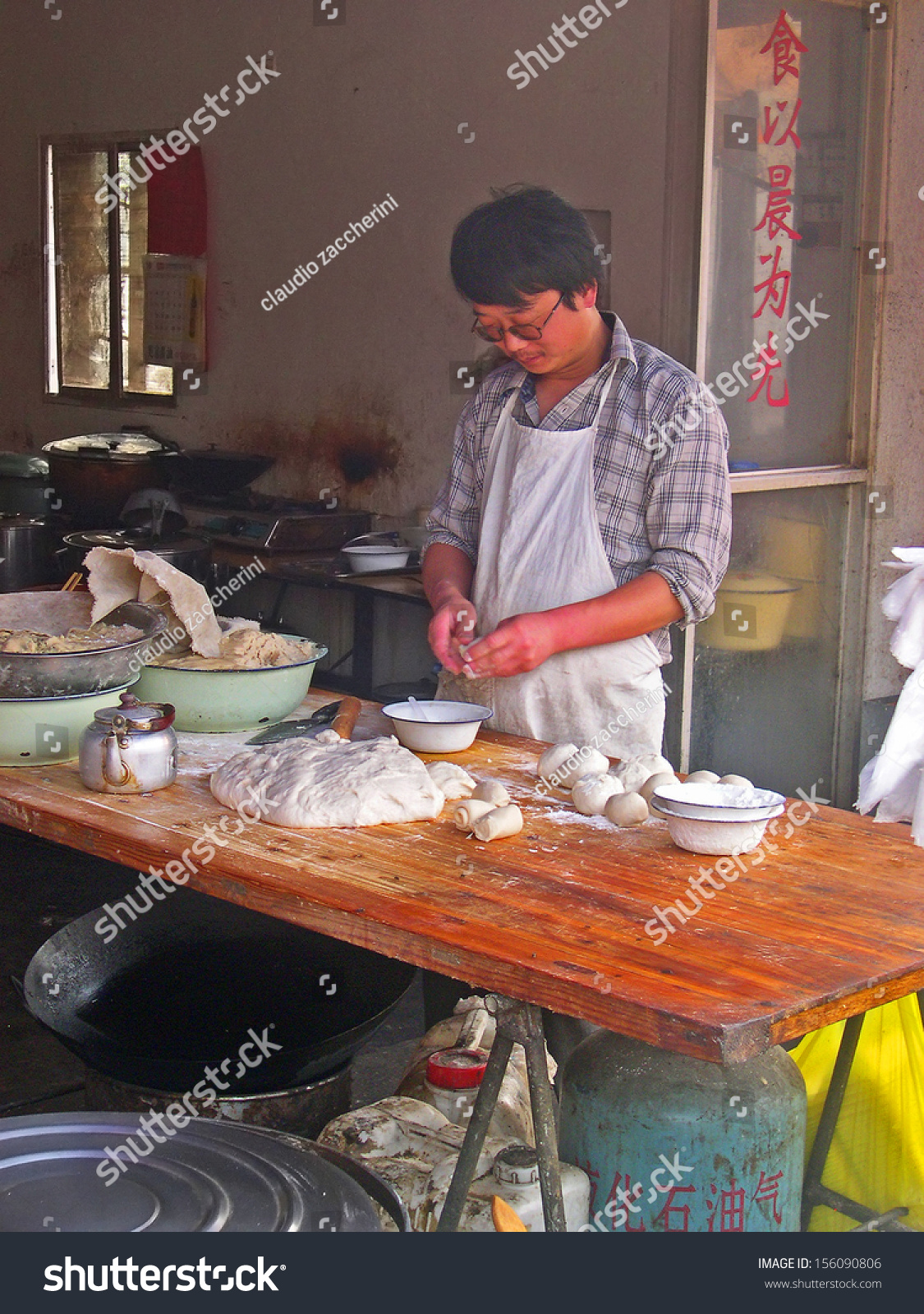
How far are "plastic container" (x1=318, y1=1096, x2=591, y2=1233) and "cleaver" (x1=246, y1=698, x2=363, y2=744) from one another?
2.89 feet

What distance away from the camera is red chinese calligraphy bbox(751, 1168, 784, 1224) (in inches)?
82.7

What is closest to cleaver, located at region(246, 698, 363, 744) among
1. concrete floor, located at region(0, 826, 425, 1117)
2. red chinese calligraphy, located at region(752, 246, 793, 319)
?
concrete floor, located at region(0, 826, 425, 1117)

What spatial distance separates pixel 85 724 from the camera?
115 inches

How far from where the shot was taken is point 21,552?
248 inches

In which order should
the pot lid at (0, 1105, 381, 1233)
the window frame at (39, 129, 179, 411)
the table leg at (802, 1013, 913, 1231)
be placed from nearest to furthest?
the pot lid at (0, 1105, 381, 1233), the table leg at (802, 1013, 913, 1231), the window frame at (39, 129, 179, 411)

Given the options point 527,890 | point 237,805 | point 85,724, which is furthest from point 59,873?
Answer: point 527,890

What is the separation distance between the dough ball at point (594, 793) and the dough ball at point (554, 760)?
151 mm

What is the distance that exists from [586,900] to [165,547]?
390 cm

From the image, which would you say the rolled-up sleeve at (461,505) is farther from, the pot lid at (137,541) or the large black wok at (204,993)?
the pot lid at (137,541)

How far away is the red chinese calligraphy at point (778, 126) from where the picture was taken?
4836 millimetres

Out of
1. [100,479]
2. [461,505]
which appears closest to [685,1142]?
[461,505]

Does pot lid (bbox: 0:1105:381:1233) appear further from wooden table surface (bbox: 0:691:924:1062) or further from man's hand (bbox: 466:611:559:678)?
man's hand (bbox: 466:611:559:678)

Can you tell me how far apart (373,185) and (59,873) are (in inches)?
133

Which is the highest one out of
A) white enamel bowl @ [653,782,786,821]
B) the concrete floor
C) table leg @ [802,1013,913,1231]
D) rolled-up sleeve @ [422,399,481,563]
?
rolled-up sleeve @ [422,399,481,563]
